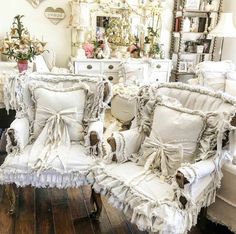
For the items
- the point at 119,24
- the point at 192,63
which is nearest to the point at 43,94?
the point at 119,24

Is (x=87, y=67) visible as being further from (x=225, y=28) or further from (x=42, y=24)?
(x=225, y=28)

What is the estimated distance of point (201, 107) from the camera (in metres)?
2.13

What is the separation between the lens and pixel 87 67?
14.9ft

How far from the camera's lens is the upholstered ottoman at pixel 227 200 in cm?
202

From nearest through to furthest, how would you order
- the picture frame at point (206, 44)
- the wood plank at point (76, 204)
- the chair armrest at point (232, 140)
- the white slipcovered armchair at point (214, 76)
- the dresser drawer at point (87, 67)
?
the chair armrest at point (232, 140) < the wood plank at point (76, 204) < the white slipcovered armchair at point (214, 76) < the dresser drawer at point (87, 67) < the picture frame at point (206, 44)

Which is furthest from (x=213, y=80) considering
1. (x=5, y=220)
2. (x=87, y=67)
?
(x=5, y=220)

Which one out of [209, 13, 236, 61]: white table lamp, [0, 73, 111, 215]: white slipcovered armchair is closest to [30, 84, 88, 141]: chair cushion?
[0, 73, 111, 215]: white slipcovered armchair

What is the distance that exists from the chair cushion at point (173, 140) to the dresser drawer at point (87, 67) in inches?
101

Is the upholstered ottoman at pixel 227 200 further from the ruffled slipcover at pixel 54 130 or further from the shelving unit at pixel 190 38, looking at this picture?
the shelving unit at pixel 190 38

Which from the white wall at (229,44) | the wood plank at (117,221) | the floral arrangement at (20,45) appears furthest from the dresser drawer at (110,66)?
the wood plank at (117,221)

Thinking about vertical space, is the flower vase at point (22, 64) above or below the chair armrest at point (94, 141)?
above

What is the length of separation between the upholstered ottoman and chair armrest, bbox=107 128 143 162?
62 cm

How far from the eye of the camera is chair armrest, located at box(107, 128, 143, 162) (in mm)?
2137

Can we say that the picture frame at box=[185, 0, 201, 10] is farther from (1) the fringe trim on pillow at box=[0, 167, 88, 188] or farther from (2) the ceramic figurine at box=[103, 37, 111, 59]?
(1) the fringe trim on pillow at box=[0, 167, 88, 188]
